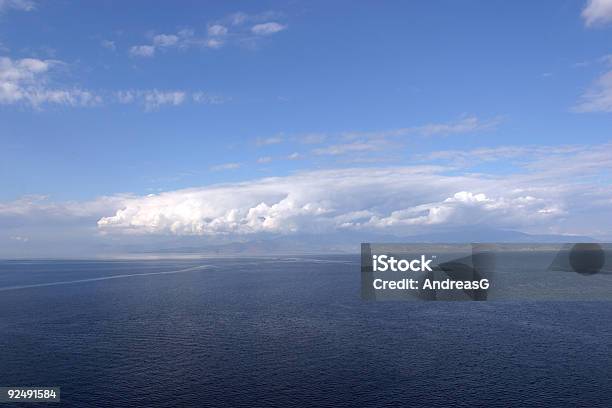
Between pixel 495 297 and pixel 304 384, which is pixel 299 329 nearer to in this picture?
pixel 304 384

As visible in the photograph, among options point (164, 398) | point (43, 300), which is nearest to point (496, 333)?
point (164, 398)

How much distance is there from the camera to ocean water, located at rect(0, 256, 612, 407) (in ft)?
196

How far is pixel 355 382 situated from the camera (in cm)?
6391

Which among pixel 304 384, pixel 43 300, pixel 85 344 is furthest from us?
pixel 43 300

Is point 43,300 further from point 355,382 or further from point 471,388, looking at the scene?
point 471,388

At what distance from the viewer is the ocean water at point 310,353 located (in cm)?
5975

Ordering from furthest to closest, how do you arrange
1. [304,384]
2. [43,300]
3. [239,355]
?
[43,300] → [239,355] → [304,384]

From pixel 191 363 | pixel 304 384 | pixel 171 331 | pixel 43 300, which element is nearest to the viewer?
pixel 304 384

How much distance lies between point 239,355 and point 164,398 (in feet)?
65.8

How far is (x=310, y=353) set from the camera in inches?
3056

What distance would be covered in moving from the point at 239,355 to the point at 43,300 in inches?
3830

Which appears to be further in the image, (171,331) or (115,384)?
(171,331)

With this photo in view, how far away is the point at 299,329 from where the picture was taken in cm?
9550

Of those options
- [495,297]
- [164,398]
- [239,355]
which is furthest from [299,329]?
[495,297]
